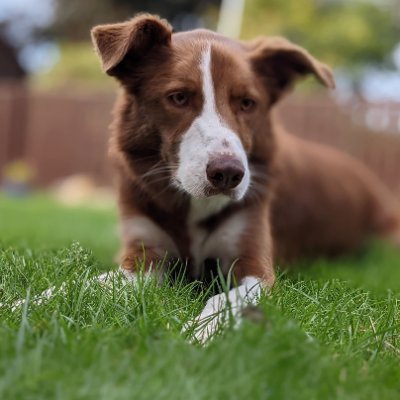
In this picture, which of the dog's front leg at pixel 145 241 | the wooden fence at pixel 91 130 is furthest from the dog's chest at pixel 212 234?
the wooden fence at pixel 91 130

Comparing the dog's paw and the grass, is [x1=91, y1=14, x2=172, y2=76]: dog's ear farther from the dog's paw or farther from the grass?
the dog's paw

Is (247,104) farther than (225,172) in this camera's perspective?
Yes

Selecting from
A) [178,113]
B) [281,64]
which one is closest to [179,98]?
[178,113]

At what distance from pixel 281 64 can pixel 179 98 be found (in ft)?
3.02

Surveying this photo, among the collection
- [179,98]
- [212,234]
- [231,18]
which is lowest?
[231,18]

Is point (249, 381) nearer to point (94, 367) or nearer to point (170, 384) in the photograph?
point (170, 384)

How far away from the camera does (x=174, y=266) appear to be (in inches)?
123

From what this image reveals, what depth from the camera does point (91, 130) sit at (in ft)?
51.2

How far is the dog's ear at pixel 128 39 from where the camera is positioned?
11.1 feet

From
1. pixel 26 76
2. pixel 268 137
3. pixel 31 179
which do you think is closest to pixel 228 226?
pixel 268 137

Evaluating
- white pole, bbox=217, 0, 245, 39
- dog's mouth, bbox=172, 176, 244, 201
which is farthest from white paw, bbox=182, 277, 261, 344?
white pole, bbox=217, 0, 245, 39

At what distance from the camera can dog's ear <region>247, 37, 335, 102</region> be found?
151 inches

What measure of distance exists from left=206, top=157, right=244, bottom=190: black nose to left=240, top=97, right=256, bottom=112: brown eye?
1.82 ft

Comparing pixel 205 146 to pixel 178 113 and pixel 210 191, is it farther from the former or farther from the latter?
pixel 178 113
